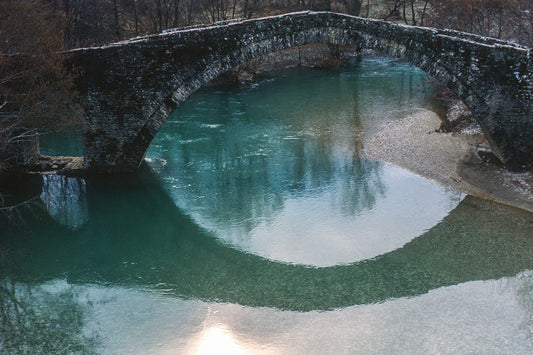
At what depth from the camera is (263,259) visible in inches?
449

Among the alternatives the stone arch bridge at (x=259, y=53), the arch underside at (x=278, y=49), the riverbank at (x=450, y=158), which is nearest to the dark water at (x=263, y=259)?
the riverbank at (x=450, y=158)

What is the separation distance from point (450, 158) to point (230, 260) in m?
7.31

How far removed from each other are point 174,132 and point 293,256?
873 centimetres

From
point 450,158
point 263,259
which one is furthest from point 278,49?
point 263,259

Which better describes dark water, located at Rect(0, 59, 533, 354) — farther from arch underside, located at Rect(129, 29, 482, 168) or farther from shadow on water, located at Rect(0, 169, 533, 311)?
arch underside, located at Rect(129, 29, 482, 168)

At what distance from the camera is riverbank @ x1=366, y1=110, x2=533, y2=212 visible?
43.4 ft

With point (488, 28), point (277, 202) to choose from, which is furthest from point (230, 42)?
point (488, 28)

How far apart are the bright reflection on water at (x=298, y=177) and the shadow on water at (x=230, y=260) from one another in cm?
47

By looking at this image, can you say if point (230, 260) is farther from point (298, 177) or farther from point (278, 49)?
point (278, 49)

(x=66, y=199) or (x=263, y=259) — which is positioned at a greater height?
(x=66, y=199)

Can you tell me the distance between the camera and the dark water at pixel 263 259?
9.14 metres

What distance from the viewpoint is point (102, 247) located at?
12.2 m

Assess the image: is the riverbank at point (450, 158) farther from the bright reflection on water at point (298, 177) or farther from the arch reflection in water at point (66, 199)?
the arch reflection in water at point (66, 199)

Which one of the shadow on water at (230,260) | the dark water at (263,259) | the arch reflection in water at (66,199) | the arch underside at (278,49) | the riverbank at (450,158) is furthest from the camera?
the arch underside at (278,49)
